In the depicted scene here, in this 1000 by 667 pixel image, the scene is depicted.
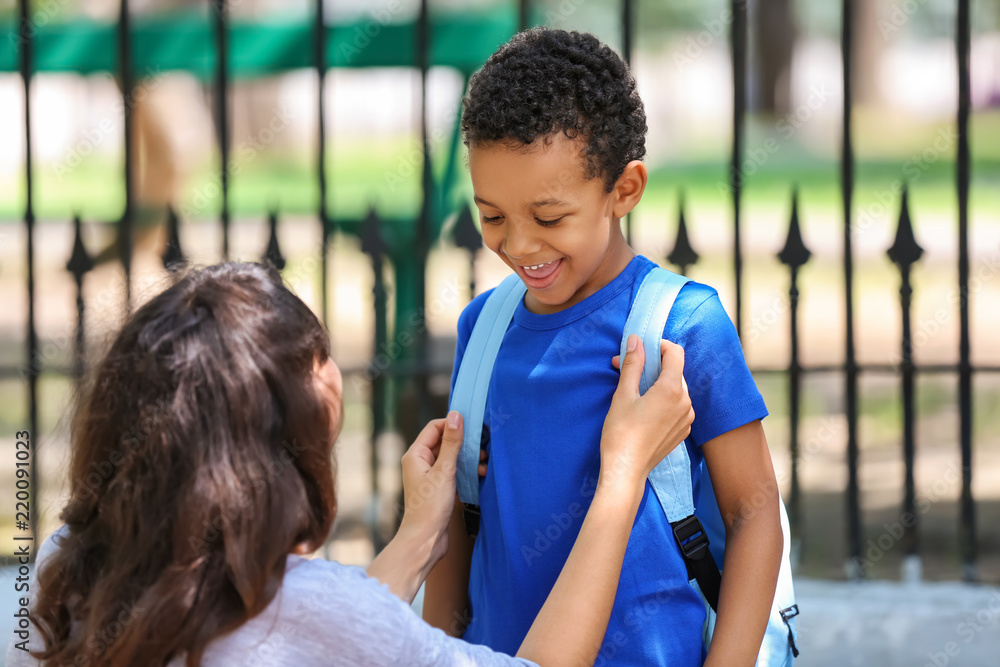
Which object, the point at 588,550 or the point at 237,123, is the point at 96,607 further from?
the point at 237,123

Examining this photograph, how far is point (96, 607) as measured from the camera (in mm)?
1134

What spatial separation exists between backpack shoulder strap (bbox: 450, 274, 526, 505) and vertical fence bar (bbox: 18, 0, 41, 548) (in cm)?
205

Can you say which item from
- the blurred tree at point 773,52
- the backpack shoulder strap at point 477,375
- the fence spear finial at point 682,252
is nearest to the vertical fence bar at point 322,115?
the fence spear finial at point 682,252

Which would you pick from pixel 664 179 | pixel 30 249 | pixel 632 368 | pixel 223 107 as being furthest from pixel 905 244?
pixel 664 179

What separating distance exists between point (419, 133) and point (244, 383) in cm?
217

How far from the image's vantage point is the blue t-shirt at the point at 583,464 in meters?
1.40

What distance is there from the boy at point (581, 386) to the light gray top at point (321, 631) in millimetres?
328

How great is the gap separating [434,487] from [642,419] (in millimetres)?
370

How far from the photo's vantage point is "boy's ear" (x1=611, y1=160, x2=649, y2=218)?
149 cm

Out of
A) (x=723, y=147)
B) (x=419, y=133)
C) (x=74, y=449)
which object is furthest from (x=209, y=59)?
(x=723, y=147)

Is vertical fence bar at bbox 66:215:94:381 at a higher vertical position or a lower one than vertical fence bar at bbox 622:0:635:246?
lower

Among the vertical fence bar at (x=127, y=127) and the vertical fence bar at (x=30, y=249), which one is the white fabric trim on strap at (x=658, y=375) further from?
the vertical fence bar at (x=30, y=249)

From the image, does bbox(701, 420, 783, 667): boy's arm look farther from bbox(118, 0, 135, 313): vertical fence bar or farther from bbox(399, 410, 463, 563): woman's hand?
bbox(118, 0, 135, 313): vertical fence bar

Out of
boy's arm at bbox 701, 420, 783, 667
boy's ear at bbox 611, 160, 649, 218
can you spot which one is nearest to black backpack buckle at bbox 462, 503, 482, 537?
boy's arm at bbox 701, 420, 783, 667
